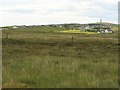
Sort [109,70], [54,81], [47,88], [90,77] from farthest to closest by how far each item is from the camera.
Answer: [109,70] < [90,77] < [54,81] < [47,88]

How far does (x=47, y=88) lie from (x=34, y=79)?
1505 millimetres

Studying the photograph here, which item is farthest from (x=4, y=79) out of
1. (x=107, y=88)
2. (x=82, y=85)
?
(x=107, y=88)

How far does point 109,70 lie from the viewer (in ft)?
46.3

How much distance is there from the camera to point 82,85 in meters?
10.6

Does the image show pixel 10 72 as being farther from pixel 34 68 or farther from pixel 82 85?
pixel 82 85

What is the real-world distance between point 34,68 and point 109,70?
2985mm

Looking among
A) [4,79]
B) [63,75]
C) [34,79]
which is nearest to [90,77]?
[63,75]

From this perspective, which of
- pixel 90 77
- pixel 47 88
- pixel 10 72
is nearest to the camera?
pixel 47 88

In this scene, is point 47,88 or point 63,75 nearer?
point 47,88

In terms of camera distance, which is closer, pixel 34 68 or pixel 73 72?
pixel 73 72

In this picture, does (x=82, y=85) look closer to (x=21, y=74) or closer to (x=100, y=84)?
(x=100, y=84)

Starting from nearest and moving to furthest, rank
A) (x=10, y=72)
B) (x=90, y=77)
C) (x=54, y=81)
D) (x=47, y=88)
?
(x=47, y=88) → (x=54, y=81) → (x=90, y=77) → (x=10, y=72)

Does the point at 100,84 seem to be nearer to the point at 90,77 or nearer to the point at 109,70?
the point at 90,77

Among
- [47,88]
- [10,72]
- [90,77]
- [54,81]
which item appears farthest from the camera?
[10,72]
